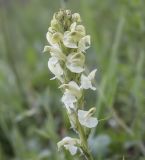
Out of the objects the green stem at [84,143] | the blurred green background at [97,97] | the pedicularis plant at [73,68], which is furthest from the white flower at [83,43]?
the blurred green background at [97,97]

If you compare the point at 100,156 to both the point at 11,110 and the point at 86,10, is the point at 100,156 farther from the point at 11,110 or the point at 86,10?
the point at 86,10

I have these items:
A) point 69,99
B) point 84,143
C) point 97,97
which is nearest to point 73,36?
point 69,99

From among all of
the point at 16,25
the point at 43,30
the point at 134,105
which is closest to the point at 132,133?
the point at 134,105

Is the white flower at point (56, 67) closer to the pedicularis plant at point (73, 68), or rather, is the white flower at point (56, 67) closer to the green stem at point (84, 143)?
the pedicularis plant at point (73, 68)

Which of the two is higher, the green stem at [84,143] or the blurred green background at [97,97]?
the green stem at [84,143]

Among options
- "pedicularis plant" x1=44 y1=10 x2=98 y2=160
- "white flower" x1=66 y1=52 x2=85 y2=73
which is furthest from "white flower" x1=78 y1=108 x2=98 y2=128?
"white flower" x1=66 y1=52 x2=85 y2=73

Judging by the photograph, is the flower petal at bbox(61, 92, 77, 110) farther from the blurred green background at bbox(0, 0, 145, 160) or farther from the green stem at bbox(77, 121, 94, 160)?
the blurred green background at bbox(0, 0, 145, 160)

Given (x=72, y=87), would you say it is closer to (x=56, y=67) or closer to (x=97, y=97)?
(x=56, y=67)
